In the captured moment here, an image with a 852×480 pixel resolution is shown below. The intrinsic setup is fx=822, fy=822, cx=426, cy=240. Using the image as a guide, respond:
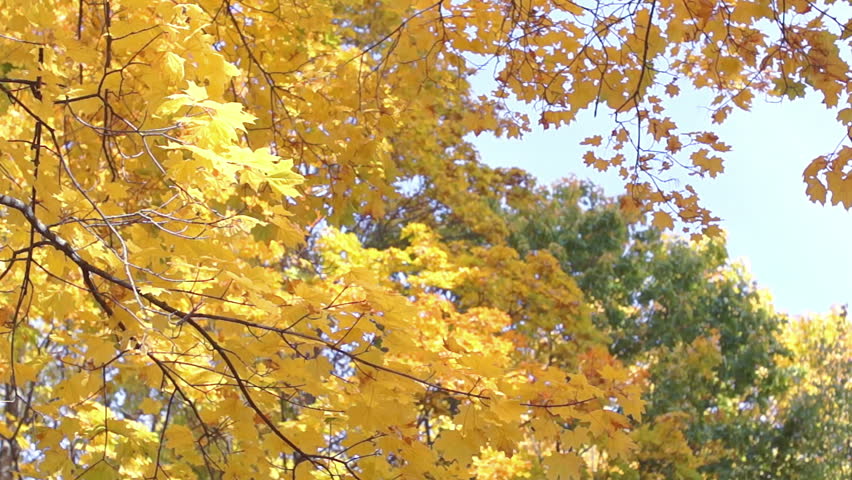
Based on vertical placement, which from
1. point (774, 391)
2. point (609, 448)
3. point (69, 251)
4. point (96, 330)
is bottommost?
point (609, 448)

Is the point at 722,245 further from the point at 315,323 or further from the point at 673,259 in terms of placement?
the point at 315,323

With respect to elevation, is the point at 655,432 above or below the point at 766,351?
below

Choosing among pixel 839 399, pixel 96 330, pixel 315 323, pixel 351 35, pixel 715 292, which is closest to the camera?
pixel 315 323

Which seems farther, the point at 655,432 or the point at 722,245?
the point at 722,245

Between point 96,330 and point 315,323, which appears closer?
point 315,323

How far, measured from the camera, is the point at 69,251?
238cm

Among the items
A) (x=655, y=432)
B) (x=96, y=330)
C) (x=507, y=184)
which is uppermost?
(x=507, y=184)

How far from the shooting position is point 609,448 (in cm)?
289

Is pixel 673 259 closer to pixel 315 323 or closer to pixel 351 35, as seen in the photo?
pixel 351 35

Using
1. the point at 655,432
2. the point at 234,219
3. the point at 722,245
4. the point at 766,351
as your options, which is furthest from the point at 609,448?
the point at 722,245

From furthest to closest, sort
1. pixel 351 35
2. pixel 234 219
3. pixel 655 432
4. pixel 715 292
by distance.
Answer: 1. pixel 715 292
2. pixel 655 432
3. pixel 351 35
4. pixel 234 219

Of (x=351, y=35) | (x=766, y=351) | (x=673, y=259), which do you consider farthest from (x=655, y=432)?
(x=351, y=35)

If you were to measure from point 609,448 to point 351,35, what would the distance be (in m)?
8.47

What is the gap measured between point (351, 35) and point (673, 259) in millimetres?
7298
